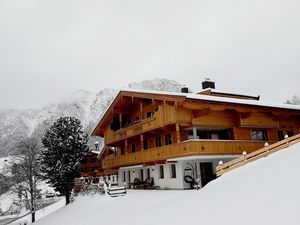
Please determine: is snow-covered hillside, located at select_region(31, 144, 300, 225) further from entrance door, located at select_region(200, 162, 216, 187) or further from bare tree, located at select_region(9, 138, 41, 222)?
bare tree, located at select_region(9, 138, 41, 222)

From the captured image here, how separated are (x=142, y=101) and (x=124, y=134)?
155 inches

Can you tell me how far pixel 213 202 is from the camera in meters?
12.3

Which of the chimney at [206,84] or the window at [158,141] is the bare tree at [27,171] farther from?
the chimney at [206,84]

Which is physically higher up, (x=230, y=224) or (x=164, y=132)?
(x=164, y=132)

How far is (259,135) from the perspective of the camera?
93.4 ft

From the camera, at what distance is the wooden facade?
75.8 ft

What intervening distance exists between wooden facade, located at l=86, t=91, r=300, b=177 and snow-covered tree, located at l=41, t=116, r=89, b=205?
17.7 ft

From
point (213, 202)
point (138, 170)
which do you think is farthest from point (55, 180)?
point (213, 202)

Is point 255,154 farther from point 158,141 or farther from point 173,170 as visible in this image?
point 158,141

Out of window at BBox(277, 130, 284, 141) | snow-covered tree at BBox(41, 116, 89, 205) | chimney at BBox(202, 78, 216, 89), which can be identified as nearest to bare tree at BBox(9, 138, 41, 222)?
snow-covered tree at BBox(41, 116, 89, 205)

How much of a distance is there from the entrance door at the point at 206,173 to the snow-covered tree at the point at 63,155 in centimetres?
1593

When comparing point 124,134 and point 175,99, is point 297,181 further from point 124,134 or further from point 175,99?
point 124,134

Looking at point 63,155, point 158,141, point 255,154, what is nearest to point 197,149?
point 255,154

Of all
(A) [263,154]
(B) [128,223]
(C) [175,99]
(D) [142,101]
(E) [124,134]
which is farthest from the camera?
(E) [124,134]
